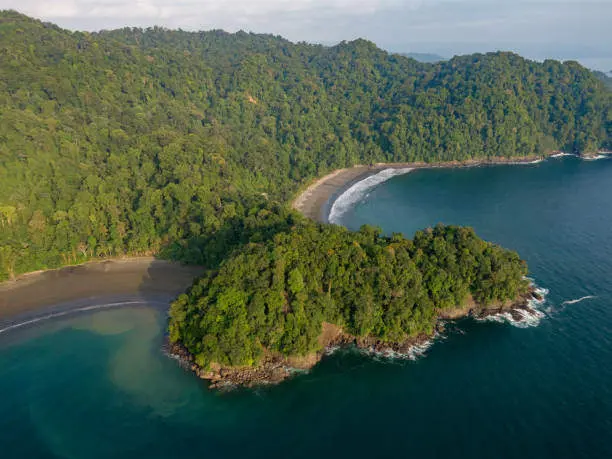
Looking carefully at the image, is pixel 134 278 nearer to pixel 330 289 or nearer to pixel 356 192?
pixel 330 289

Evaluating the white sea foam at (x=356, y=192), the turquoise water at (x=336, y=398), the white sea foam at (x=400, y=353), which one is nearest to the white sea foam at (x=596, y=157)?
the white sea foam at (x=356, y=192)

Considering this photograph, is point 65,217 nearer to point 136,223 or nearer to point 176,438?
point 136,223

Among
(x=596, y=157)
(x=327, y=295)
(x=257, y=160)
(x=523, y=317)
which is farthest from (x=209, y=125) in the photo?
(x=596, y=157)

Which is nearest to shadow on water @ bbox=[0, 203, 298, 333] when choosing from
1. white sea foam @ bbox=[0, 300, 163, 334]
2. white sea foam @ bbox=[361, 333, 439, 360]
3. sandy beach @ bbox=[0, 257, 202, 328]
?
sandy beach @ bbox=[0, 257, 202, 328]

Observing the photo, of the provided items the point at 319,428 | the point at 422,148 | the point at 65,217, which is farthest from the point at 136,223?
the point at 422,148

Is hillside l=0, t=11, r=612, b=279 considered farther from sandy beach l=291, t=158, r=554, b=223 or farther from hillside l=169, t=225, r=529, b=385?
hillside l=169, t=225, r=529, b=385

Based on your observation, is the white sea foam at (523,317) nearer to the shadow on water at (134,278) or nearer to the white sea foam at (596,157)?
the shadow on water at (134,278)
